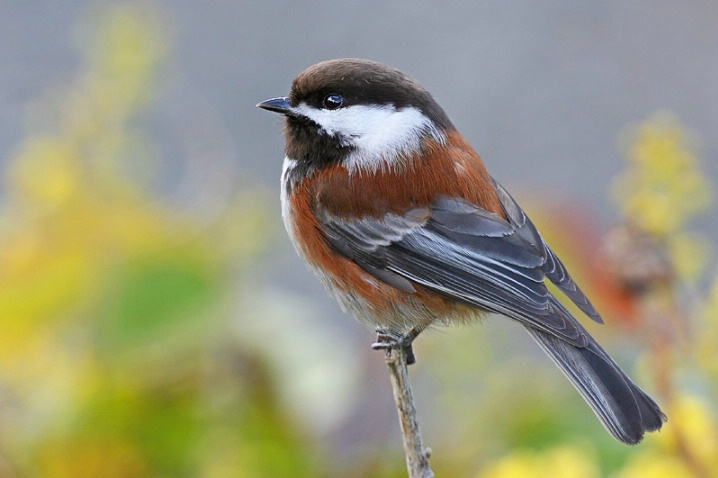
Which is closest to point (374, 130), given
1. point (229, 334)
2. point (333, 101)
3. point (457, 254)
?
point (333, 101)

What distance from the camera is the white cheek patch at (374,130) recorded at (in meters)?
2.43

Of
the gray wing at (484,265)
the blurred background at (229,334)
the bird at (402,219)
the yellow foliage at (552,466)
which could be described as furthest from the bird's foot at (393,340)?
the yellow foliage at (552,466)

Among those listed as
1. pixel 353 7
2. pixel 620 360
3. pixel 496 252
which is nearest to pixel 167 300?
pixel 496 252

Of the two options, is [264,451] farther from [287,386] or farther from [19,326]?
[19,326]

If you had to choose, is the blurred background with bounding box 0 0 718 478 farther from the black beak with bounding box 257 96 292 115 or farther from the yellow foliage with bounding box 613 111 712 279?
the black beak with bounding box 257 96 292 115

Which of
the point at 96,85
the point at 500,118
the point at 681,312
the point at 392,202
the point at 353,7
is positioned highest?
the point at 353,7

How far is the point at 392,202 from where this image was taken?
238 cm

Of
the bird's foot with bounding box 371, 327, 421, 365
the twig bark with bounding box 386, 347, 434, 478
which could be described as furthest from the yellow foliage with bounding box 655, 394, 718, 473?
the bird's foot with bounding box 371, 327, 421, 365

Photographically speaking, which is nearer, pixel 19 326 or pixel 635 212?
pixel 635 212

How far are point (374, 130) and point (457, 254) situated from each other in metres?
0.36

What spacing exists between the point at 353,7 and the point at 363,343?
3.70 m

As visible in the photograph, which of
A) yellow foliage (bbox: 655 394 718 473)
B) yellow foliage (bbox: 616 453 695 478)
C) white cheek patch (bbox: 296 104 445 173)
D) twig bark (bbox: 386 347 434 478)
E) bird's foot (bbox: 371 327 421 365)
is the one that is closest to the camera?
twig bark (bbox: 386 347 434 478)

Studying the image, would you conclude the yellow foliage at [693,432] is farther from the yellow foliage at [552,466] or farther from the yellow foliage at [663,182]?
the yellow foliage at [663,182]

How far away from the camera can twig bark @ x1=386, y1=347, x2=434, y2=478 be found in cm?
194
